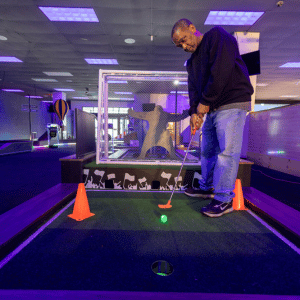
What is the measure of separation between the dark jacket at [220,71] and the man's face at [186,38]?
0.07m

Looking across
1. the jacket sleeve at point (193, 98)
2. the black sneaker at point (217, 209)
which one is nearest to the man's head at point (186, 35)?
the jacket sleeve at point (193, 98)

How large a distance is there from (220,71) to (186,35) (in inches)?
18.0

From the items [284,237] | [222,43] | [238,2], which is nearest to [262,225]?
[284,237]

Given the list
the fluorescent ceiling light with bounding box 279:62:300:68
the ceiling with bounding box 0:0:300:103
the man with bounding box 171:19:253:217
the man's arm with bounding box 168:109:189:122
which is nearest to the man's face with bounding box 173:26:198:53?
the man with bounding box 171:19:253:217

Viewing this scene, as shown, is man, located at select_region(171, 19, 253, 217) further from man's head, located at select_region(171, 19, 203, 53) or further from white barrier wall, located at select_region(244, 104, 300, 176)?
white barrier wall, located at select_region(244, 104, 300, 176)

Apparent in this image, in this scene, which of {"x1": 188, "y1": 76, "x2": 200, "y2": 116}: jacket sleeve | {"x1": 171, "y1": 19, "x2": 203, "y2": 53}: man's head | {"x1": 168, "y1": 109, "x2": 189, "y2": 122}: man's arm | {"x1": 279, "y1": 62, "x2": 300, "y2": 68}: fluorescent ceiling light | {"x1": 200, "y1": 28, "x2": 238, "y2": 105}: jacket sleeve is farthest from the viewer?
{"x1": 279, "y1": 62, "x2": 300, "y2": 68}: fluorescent ceiling light

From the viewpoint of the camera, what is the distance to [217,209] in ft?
5.23

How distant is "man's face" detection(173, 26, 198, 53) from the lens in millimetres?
1525

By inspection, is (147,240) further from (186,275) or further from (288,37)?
(288,37)

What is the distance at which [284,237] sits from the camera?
131 centimetres

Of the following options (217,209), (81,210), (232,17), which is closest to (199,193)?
(217,209)

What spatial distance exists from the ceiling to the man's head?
354cm

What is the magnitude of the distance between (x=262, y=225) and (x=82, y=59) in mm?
8901

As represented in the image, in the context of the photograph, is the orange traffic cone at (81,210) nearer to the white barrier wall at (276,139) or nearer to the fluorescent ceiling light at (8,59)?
the white barrier wall at (276,139)
